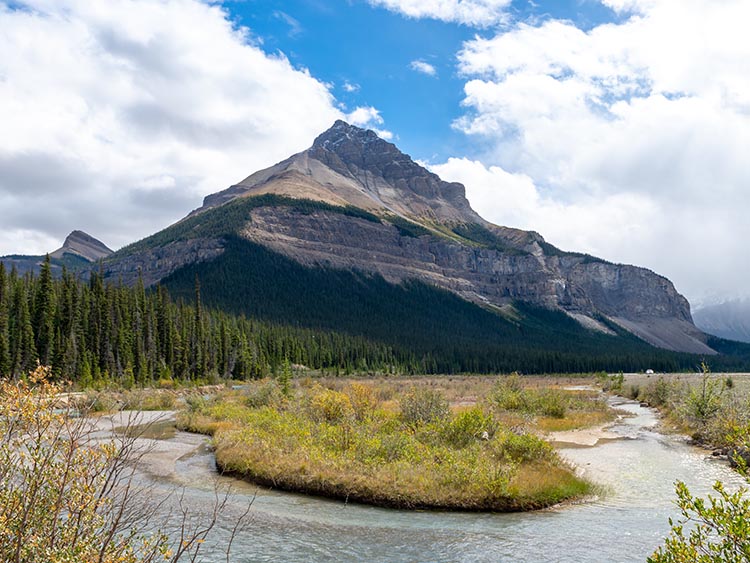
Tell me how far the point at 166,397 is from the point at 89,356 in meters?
31.5

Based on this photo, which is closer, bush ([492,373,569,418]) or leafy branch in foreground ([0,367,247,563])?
leafy branch in foreground ([0,367,247,563])

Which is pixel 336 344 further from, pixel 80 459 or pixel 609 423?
pixel 80 459

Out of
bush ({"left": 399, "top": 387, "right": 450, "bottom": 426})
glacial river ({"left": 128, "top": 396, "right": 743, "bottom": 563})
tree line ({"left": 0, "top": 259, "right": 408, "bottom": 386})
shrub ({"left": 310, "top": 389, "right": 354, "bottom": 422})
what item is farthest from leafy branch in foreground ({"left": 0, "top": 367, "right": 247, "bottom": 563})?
tree line ({"left": 0, "top": 259, "right": 408, "bottom": 386})

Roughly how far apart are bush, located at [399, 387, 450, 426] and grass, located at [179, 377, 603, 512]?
6cm

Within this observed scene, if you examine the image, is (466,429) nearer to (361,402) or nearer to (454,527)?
(361,402)

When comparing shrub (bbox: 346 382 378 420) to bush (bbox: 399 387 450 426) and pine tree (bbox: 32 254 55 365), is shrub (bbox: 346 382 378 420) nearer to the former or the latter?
bush (bbox: 399 387 450 426)

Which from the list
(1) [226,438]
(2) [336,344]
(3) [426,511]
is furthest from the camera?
(2) [336,344]

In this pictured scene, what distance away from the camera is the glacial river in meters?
15.4

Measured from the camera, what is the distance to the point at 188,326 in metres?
114

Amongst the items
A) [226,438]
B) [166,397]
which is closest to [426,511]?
[226,438]

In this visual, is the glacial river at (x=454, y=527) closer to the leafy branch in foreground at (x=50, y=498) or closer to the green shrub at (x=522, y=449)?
the green shrub at (x=522, y=449)

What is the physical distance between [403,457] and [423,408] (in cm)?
777

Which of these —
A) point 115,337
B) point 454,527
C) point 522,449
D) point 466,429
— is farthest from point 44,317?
point 454,527

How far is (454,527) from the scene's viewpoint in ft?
60.1
